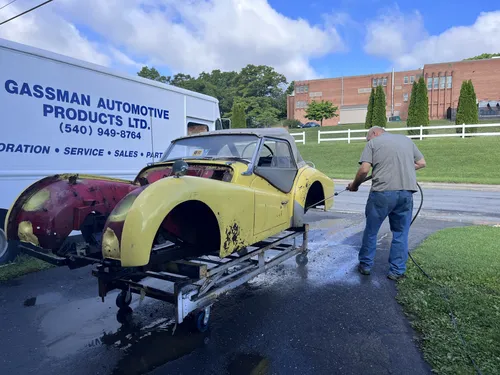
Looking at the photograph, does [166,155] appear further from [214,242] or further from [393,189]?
[393,189]

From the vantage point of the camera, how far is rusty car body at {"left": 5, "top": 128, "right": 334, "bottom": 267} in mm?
2824

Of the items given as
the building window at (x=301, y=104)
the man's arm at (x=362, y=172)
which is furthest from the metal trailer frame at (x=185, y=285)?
the building window at (x=301, y=104)

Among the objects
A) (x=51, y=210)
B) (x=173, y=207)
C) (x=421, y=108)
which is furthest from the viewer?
(x=421, y=108)

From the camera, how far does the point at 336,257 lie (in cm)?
600

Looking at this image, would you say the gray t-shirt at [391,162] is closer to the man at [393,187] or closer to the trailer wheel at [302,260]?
the man at [393,187]

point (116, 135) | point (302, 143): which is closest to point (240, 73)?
point (302, 143)

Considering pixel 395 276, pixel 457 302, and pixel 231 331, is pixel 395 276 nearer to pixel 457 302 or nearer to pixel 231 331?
pixel 457 302

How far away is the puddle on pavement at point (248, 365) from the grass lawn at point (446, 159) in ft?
57.6

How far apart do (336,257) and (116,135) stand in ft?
15.2

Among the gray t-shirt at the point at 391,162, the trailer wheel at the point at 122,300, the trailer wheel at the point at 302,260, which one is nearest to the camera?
the trailer wheel at the point at 122,300

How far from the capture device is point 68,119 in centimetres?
594

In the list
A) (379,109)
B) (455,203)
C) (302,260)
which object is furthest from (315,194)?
(379,109)

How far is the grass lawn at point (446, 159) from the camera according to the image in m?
19.0

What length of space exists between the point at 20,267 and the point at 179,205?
368cm
